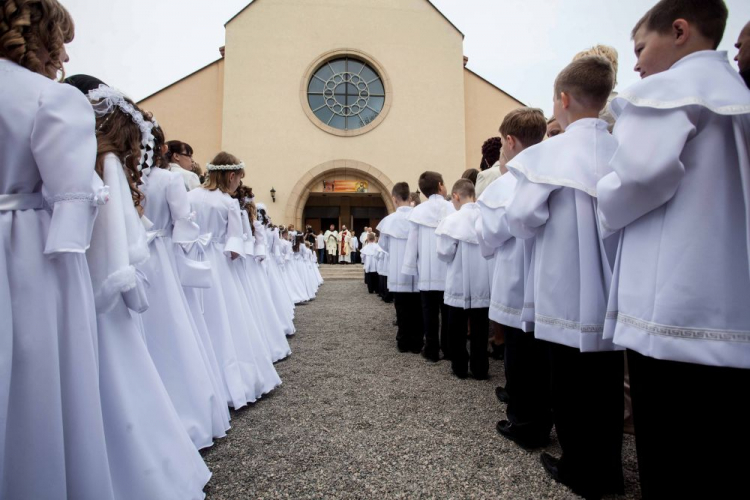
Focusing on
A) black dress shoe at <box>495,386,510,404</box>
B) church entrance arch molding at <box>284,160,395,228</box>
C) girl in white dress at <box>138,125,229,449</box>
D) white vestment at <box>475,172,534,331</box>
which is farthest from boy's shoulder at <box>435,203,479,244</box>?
church entrance arch molding at <box>284,160,395,228</box>

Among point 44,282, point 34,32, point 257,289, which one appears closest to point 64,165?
point 44,282

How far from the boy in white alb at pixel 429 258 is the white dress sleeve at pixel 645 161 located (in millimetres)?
3338

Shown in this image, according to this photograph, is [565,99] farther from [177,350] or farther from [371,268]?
[371,268]

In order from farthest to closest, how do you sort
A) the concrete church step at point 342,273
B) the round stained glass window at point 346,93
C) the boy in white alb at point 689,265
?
the round stained glass window at point 346,93 < the concrete church step at point 342,273 < the boy in white alb at point 689,265

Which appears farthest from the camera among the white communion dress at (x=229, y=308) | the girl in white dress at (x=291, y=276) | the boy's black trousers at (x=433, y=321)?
the girl in white dress at (x=291, y=276)

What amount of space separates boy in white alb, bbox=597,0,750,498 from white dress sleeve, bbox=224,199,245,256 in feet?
10.3

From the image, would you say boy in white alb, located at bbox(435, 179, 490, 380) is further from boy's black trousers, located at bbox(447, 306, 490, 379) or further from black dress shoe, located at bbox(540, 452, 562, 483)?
black dress shoe, located at bbox(540, 452, 562, 483)

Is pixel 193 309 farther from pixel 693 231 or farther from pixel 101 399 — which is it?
pixel 693 231

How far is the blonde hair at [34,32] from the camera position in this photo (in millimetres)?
1576

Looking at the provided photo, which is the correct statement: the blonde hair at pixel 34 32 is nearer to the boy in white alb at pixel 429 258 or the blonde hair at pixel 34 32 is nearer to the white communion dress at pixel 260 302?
the white communion dress at pixel 260 302

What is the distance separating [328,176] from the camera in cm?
2180

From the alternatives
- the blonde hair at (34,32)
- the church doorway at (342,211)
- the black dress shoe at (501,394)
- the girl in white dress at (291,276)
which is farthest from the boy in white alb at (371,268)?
the church doorway at (342,211)

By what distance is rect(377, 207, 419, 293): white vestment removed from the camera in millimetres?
5594

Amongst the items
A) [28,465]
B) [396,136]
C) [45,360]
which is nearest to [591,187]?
[45,360]
